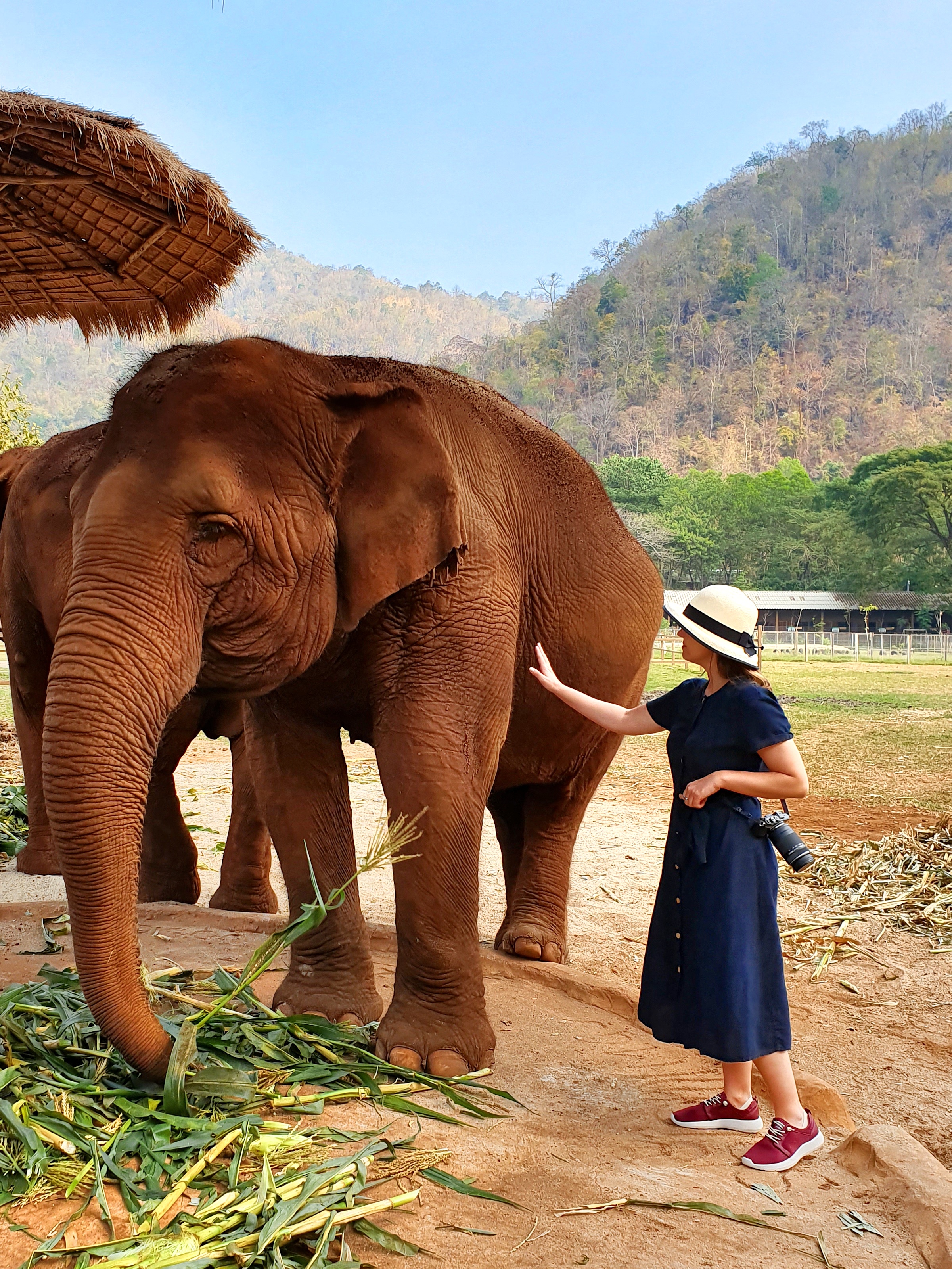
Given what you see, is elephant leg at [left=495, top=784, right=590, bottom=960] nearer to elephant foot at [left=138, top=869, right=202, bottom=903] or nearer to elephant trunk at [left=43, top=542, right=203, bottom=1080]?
elephant foot at [left=138, top=869, right=202, bottom=903]

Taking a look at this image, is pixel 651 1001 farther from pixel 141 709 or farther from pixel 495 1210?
pixel 141 709

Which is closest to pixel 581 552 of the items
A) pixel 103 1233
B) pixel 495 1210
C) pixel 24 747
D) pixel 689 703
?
pixel 689 703

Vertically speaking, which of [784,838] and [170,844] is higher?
[784,838]

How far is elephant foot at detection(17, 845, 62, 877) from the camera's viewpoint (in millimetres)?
6547

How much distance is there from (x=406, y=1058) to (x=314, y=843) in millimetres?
777

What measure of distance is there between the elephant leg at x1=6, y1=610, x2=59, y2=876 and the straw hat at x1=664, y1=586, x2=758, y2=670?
388 centimetres

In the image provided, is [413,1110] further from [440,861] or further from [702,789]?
[702,789]

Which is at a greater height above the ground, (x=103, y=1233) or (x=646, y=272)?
(x=646, y=272)

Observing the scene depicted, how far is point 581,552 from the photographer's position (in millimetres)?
4492

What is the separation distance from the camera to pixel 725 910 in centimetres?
315

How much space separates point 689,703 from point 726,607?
336 millimetres

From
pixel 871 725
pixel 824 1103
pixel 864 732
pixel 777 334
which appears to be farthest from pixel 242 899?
pixel 777 334

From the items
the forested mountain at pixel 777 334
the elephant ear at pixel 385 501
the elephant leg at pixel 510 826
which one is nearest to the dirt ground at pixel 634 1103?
the elephant leg at pixel 510 826

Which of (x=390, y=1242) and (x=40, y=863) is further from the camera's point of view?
(x=40, y=863)
